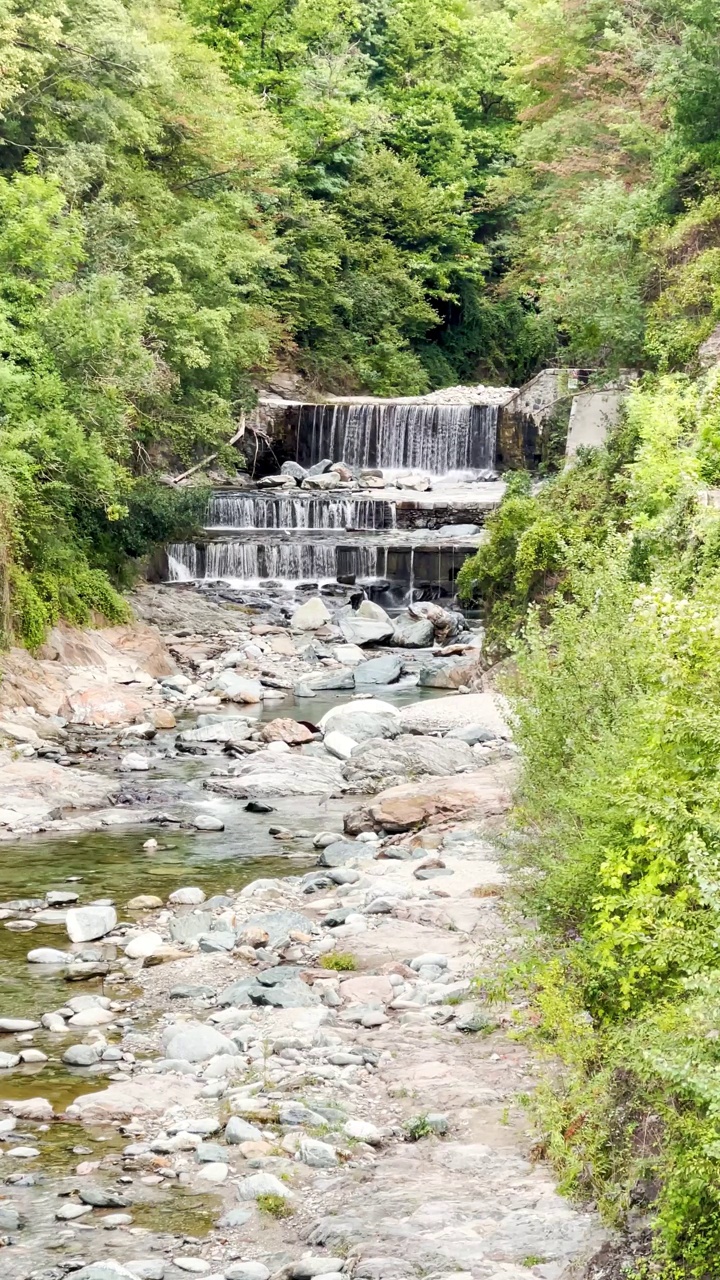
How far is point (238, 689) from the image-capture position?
707 inches

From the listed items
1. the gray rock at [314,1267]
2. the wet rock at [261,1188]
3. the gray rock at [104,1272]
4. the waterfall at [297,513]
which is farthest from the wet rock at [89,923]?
the waterfall at [297,513]

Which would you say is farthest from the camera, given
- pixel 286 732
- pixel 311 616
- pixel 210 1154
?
pixel 311 616

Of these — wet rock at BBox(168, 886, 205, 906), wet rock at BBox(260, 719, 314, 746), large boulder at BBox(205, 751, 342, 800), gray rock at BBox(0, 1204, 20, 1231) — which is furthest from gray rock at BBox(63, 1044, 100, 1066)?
wet rock at BBox(260, 719, 314, 746)

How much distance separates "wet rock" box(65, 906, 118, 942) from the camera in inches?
367

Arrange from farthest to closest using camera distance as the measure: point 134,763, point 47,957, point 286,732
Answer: point 286,732
point 134,763
point 47,957

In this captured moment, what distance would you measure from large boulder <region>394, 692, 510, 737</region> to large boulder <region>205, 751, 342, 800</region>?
1521mm

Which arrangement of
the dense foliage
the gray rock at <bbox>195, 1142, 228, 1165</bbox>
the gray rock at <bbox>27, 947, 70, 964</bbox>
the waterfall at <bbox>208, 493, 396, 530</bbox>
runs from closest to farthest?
the dense foliage, the gray rock at <bbox>195, 1142, 228, 1165</bbox>, the gray rock at <bbox>27, 947, 70, 964</bbox>, the waterfall at <bbox>208, 493, 396, 530</bbox>

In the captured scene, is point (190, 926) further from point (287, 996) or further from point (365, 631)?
point (365, 631)

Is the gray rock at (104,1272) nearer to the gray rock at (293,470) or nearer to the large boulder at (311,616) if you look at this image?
the large boulder at (311,616)

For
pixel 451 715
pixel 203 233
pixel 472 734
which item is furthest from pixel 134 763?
pixel 203 233

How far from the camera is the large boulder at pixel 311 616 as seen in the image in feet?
71.9

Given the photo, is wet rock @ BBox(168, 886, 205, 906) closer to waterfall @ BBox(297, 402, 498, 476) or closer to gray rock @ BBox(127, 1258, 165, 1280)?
gray rock @ BBox(127, 1258, 165, 1280)

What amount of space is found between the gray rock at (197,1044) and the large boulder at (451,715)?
7.91 metres

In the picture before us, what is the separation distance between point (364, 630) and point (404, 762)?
25.4 ft
